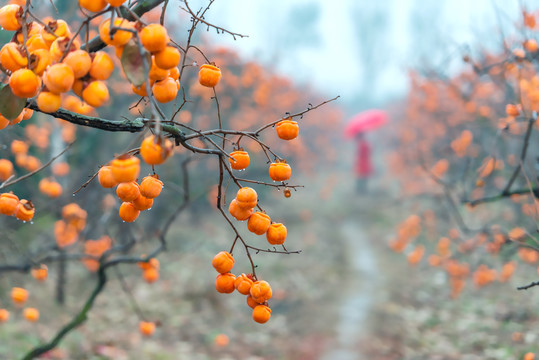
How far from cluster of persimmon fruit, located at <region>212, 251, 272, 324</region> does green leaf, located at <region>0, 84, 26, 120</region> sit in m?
0.70

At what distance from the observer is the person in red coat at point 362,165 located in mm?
15969

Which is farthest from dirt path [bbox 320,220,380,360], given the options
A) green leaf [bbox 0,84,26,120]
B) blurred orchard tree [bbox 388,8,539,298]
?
green leaf [bbox 0,84,26,120]

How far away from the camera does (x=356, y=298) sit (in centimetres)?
730

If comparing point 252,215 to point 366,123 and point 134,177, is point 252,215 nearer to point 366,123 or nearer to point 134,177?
point 134,177

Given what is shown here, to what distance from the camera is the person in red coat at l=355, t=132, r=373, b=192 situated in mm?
15969

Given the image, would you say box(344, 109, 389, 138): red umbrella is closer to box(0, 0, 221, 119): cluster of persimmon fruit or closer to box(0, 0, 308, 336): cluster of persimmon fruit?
box(0, 0, 308, 336): cluster of persimmon fruit

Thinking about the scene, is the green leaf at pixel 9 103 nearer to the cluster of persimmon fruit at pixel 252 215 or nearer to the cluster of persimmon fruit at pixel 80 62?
the cluster of persimmon fruit at pixel 80 62

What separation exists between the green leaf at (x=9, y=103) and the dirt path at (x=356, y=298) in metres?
5.02

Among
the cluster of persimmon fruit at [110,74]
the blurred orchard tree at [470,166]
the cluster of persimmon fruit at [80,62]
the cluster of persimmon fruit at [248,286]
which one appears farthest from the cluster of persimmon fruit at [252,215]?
the blurred orchard tree at [470,166]

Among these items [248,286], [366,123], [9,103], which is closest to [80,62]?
[9,103]

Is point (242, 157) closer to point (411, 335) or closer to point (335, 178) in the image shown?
point (411, 335)

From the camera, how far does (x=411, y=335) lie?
5.75 m

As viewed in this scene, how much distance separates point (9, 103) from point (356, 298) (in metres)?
7.03

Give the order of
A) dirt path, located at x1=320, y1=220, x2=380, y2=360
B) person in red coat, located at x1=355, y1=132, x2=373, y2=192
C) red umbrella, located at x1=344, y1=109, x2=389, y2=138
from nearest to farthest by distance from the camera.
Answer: dirt path, located at x1=320, y1=220, x2=380, y2=360, red umbrella, located at x1=344, y1=109, x2=389, y2=138, person in red coat, located at x1=355, y1=132, x2=373, y2=192
